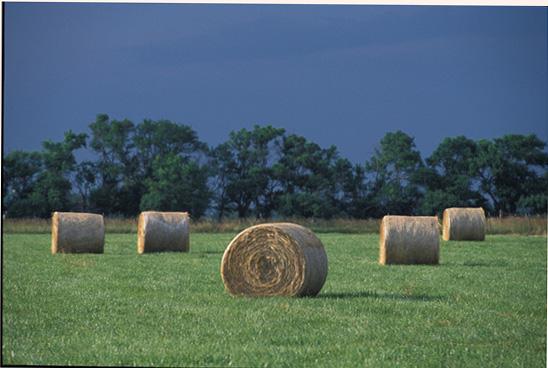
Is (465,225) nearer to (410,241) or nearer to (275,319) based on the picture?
(410,241)

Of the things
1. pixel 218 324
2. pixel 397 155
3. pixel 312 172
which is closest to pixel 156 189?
pixel 312 172

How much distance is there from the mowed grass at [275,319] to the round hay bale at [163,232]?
3.24 meters

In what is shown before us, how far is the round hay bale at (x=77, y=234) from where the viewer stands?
54.0 feet

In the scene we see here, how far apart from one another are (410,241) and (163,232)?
4574 mm

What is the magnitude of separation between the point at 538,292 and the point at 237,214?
19.3 metres

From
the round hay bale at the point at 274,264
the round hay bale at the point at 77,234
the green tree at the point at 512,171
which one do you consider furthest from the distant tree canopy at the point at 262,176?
the round hay bale at the point at 274,264

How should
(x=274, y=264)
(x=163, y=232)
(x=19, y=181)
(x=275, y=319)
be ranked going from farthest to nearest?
(x=19, y=181), (x=163, y=232), (x=274, y=264), (x=275, y=319)

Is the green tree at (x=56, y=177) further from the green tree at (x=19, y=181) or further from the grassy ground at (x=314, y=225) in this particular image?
the grassy ground at (x=314, y=225)

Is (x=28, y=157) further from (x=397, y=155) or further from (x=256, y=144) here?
(x=397, y=155)

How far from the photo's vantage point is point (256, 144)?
3344 centimetres

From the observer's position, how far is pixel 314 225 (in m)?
28.2

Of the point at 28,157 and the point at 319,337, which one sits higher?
the point at 28,157

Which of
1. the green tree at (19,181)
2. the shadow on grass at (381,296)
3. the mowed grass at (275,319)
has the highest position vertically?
the green tree at (19,181)

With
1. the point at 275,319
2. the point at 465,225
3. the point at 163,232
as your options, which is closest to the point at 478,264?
the point at 163,232
